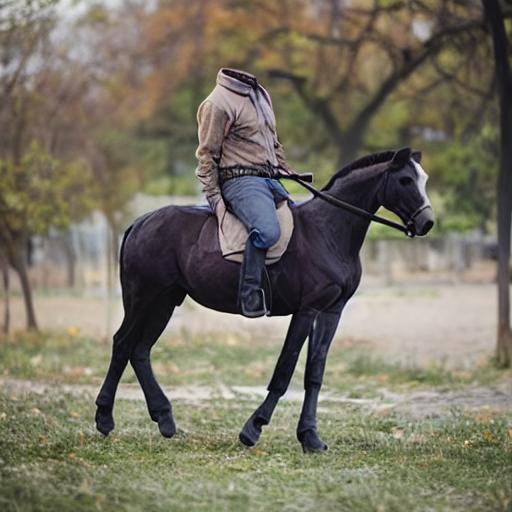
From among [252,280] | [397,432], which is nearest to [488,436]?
[397,432]

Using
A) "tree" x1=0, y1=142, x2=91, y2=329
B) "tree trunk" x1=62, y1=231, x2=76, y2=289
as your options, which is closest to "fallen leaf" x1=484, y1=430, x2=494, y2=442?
"tree" x1=0, y1=142, x2=91, y2=329

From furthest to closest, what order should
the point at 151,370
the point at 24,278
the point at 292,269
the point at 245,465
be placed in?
1. the point at 24,278
2. the point at 151,370
3. the point at 292,269
4. the point at 245,465

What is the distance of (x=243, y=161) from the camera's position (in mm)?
8664

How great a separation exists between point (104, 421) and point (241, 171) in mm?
2326

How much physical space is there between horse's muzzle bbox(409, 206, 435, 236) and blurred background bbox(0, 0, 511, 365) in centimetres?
869

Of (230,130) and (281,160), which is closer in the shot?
(230,130)

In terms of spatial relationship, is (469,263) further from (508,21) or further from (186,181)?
(508,21)

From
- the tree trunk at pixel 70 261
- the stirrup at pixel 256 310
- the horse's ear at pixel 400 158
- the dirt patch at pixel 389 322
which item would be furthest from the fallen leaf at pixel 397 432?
the tree trunk at pixel 70 261

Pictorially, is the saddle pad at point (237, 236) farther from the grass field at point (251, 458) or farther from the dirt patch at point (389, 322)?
the dirt patch at point (389, 322)

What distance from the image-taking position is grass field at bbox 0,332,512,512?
638cm

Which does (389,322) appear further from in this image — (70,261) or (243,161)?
(70,261)

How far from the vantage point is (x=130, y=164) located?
43.0 meters

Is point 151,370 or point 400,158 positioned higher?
point 400,158

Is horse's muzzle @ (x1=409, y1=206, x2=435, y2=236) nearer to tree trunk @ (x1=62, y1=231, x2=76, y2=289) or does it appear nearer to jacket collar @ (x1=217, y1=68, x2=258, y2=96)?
jacket collar @ (x1=217, y1=68, x2=258, y2=96)
